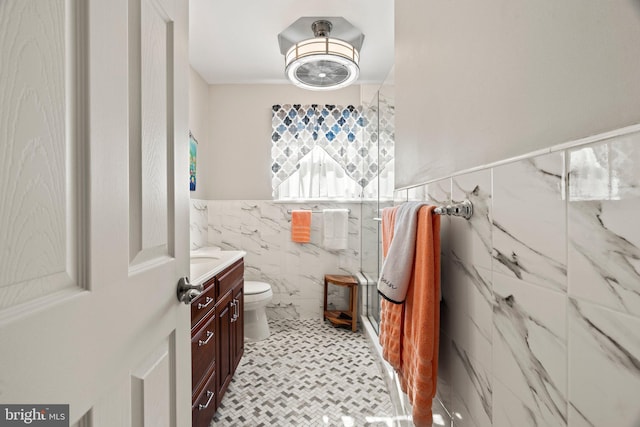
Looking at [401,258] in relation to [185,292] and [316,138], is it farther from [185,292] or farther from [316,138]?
[316,138]

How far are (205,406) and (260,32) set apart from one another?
2.42m

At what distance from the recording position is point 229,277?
1856 mm

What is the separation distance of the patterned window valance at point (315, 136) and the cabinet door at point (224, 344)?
5.26ft

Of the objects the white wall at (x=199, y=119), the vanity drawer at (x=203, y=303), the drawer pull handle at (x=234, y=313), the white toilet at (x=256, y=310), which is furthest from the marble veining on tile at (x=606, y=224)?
the white wall at (x=199, y=119)

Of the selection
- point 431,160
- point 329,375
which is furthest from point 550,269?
point 329,375

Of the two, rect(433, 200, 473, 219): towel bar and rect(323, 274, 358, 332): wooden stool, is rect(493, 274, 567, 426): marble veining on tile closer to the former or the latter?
rect(433, 200, 473, 219): towel bar

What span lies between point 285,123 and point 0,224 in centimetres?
298

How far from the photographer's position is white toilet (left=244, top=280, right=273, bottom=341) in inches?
95.0

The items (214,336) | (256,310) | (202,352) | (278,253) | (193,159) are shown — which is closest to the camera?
(202,352)

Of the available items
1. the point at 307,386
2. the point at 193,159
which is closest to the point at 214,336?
the point at 307,386

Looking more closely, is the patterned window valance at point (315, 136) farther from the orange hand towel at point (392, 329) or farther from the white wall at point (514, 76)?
the orange hand towel at point (392, 329)
